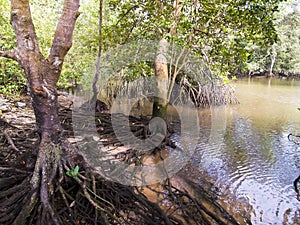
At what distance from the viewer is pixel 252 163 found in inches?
176

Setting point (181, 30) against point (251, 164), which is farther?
point (251, 164)

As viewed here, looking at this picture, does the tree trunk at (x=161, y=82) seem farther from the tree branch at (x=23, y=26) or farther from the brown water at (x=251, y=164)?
the tree branch at (x=23, y=26)

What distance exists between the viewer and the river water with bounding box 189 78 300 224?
3176 mm

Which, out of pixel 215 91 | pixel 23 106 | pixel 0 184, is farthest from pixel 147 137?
pixel 215 91

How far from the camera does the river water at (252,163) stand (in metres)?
3.18

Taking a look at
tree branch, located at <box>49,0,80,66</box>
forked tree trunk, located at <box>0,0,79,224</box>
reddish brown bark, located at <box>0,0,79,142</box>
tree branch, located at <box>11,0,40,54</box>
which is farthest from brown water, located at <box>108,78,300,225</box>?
tree branch, located at <box>11,0,40,54</box>

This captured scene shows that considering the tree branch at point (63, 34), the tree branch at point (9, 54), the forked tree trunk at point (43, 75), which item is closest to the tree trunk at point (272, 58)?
the tree branch at point (63, 34)

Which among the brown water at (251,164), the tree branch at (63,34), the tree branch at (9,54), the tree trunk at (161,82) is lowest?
the brown water at (251,164)

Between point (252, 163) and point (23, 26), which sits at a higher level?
point (23, 26)

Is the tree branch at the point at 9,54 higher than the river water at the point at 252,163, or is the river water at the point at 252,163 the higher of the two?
the tree branch at the point at 9,54

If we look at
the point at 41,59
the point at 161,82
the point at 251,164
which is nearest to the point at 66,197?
the point at 41,59

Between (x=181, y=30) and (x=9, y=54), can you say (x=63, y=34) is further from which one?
(x=181, y=30)

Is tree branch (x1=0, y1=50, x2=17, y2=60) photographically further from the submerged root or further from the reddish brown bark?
the submerged root

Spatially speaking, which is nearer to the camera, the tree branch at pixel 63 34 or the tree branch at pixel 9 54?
the tree branch at pixel 9 54
